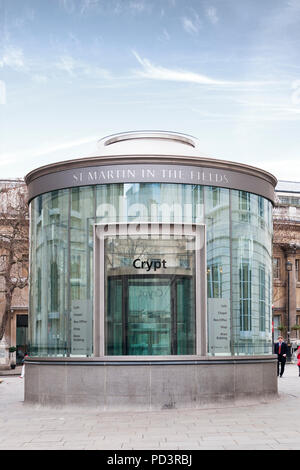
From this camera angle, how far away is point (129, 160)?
17750 mm

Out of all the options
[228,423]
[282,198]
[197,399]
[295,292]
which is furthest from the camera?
[282,198]

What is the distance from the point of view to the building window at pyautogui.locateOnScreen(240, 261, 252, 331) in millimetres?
18375

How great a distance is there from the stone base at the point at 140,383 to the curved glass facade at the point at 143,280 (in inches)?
18.7

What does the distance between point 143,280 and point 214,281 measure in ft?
5.54

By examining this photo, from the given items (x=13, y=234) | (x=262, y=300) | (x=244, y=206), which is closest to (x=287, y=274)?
(x=13, y=234)

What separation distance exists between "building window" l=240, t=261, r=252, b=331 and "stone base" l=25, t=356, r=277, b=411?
3.20ft

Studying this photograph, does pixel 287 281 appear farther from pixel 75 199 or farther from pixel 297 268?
pixel 75 199

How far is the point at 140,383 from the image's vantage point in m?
16.8

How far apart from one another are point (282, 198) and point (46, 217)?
6020 cm

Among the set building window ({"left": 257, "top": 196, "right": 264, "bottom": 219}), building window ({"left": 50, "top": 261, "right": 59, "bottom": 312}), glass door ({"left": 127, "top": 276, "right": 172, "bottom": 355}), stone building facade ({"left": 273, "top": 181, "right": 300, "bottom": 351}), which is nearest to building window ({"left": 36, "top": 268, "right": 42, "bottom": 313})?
building window ({"left": 50, "top": 261, "right": 59, "bottom": 312})

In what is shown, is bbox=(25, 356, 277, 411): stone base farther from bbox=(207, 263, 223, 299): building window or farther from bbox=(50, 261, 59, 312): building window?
bbox=(207, 263, 223, 299): building window

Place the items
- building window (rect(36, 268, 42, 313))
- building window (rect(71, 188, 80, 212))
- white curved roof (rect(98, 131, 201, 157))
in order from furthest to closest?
building window (rect(36, 268, 42, 313)) < white curved roof (rect(98, 131, 201, 157)) < building window (rect(71, 188, 80, 212))

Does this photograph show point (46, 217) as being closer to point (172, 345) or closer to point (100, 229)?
point (100, 229)
